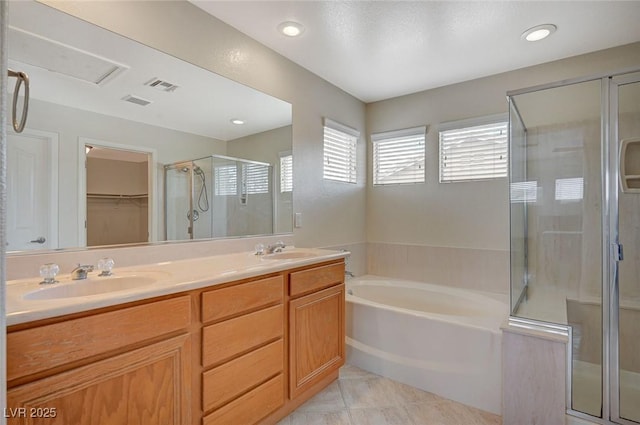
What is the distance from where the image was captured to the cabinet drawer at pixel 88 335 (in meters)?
0.87

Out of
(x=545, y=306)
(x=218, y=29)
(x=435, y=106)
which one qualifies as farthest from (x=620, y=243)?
(x=218, y=29)

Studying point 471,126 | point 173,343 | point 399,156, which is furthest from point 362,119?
point 173,343

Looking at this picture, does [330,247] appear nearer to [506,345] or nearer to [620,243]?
[506,345]

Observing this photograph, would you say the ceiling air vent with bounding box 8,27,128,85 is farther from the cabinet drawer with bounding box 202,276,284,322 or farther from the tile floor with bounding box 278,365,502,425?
the tile floor with bounding box 278,365,502,425

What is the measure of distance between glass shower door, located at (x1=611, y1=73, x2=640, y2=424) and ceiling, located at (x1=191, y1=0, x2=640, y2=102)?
574 mm

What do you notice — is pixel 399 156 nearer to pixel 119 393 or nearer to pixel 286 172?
pixel 286 172

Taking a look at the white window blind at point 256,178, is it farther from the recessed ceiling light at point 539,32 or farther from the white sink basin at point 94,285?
the recessed ceiling light at point 539,32

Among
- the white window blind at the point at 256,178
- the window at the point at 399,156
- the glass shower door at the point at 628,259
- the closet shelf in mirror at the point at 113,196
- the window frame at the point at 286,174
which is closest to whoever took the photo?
the closet shelf in mirror at the point at 113,196

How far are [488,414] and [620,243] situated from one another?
125 cm

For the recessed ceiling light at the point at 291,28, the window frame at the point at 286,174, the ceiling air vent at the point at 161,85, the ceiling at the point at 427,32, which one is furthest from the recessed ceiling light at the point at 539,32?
the ceiling air vent at the point at 161,85

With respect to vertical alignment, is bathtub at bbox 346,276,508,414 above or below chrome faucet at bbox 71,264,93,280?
below

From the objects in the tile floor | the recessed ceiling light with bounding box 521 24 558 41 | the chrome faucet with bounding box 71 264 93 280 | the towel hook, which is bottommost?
the tile floor

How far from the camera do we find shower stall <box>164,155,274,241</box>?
1.83 metres

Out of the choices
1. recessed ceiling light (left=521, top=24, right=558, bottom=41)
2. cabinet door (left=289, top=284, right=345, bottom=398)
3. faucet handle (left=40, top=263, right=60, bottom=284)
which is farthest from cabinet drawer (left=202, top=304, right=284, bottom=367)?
recessed ceiling light (left=521, top=24, right=558, bottom=41)
